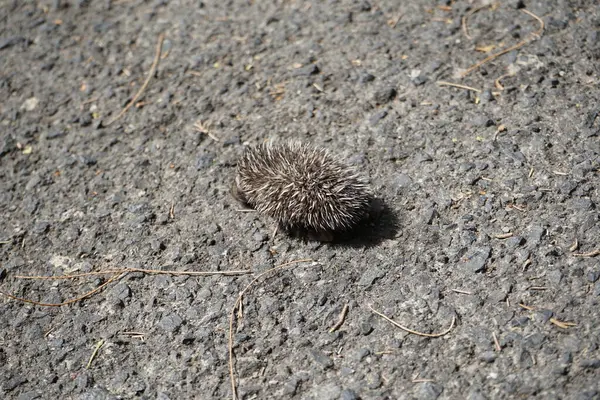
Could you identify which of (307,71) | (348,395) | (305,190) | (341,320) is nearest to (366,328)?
(341,320)

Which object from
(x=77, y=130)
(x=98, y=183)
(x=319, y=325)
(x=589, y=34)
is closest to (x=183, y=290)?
(x=319, y=325)

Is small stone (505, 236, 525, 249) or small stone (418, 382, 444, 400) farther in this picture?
small stone (505, 236, 525, 249)

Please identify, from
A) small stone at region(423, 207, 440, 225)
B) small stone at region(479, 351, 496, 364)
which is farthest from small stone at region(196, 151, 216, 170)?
small stone at region(479, 351, 496, 364)

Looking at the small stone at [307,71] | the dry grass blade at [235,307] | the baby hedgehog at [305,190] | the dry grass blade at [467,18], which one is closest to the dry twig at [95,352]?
the dry grass blade at [235,307]

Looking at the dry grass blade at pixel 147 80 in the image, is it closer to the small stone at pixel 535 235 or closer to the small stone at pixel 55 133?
the small stone at pixel 55 133

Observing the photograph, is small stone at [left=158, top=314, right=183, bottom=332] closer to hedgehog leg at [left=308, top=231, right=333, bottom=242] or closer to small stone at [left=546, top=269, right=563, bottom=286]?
hedgehog leg at [left=308, top=231, right=333, bottom=242]

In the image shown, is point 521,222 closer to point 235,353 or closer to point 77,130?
point 235,353
